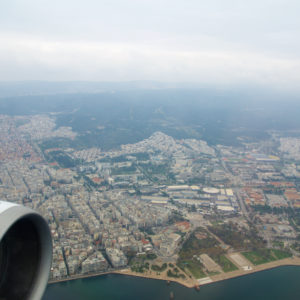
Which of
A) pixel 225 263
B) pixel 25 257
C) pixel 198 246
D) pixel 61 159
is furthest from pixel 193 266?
pixel 61 159

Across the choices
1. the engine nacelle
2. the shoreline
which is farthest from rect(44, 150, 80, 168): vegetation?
the engine nacelle

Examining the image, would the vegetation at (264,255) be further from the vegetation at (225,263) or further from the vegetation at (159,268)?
the vegetation at (159,268)

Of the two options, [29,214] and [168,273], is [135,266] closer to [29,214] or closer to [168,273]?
[168,273]

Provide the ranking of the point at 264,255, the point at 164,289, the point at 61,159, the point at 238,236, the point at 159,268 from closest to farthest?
the point at 164,289, the point at 159,268, the point at 264,255, the point at 238,236, the point at 61,159

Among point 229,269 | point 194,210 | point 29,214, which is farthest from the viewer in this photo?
point 194,210

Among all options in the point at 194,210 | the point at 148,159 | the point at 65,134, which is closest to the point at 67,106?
the point at 65,134

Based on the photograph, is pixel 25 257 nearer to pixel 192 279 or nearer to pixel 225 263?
pixel 192 279
